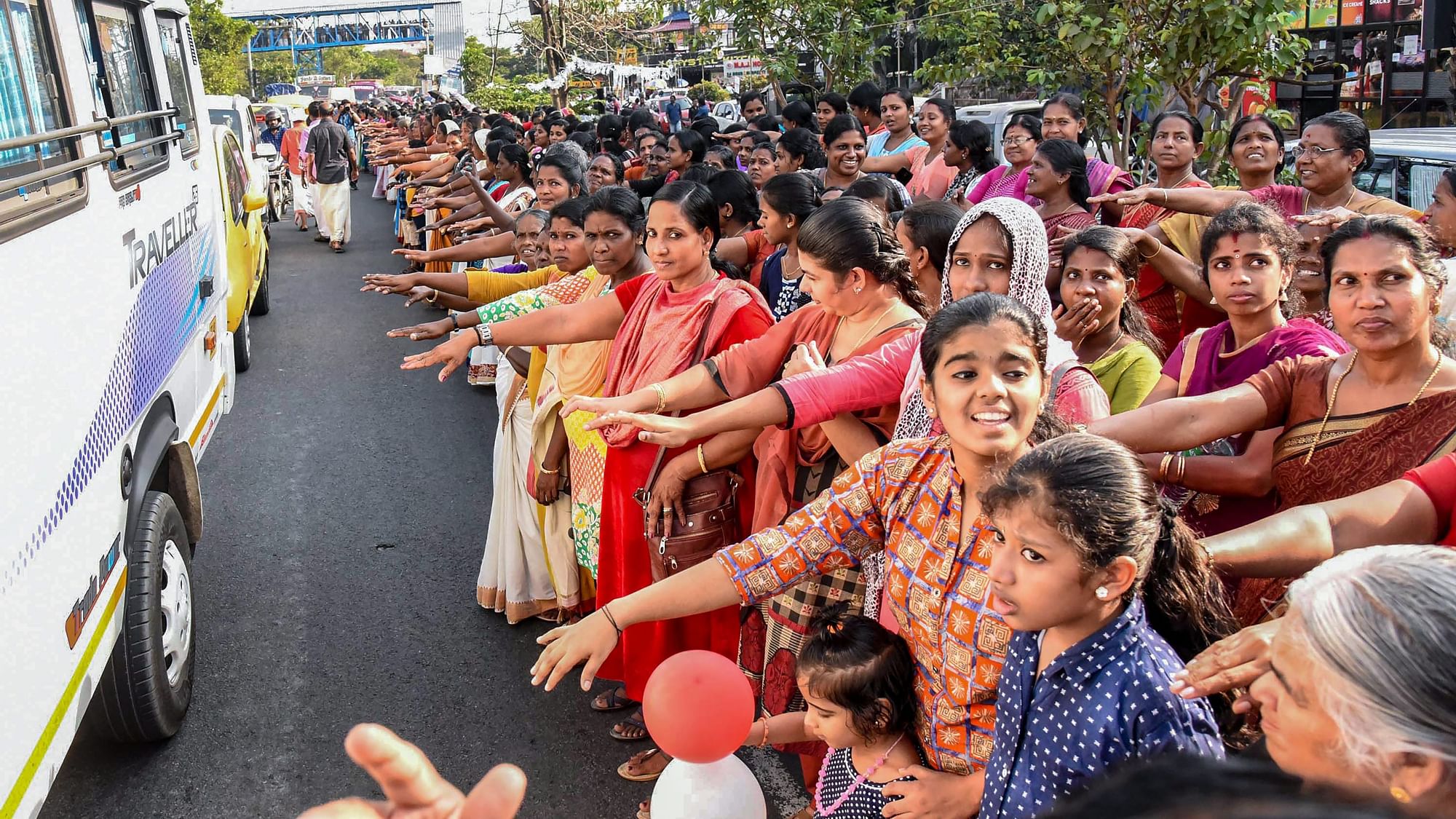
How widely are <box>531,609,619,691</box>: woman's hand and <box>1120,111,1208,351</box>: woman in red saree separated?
2494mm

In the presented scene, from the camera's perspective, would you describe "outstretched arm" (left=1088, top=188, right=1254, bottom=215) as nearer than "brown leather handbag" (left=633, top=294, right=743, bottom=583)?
No

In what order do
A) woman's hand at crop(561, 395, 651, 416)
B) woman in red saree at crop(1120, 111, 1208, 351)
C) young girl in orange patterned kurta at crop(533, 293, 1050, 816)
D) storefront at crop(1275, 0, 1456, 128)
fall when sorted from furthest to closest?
1. storefront at crop(1275, 0, 1456, 128)
2. woman in red saree at crop(1120, 111, 1208, 351)
3. woman's hand at crop(561, 395, 651, 416)
4. young girl in orange patterned kurta at crop(533, 293, 1050, 816)

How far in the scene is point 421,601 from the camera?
4.89 m

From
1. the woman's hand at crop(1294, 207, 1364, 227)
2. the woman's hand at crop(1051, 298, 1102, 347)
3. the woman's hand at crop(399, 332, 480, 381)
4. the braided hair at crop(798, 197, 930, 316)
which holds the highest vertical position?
the braided hair at crop(798, 197, 930, 316)

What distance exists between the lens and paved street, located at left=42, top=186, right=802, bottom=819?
3625 millimetres

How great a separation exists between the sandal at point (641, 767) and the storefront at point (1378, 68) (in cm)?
1029

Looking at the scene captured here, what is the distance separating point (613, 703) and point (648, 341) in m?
1.26

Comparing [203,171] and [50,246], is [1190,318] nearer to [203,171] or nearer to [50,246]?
[50,246]

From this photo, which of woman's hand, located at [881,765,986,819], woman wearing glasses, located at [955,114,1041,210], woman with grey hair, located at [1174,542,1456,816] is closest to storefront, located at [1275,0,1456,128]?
woman wearing glasses, located at [955,114,1041,210]

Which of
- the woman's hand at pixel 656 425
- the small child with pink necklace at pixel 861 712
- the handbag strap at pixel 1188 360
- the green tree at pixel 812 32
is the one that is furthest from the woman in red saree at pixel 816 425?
the green tree at pixel 812 32

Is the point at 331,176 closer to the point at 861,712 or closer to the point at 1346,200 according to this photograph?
the point at 1346,200

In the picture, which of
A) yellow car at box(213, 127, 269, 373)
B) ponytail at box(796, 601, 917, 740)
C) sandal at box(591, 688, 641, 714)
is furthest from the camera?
yellow car at box(213, 127, 269, 373)

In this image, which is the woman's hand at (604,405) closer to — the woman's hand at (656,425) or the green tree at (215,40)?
the woman's hand at (656,425)

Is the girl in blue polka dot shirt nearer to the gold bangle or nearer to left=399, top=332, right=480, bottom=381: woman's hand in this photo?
the gold bangle
